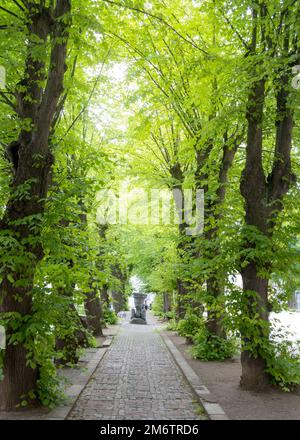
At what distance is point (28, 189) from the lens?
22.5 feet

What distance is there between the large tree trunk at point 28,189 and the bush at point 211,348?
7.21 metres

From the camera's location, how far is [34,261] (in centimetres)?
666

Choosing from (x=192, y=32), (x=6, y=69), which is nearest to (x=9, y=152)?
(x=6, y=69)

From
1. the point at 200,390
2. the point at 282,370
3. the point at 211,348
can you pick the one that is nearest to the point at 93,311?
the point at 211,348

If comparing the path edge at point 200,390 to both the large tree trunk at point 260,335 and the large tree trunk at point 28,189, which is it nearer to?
the large tree trunk at point 260,335

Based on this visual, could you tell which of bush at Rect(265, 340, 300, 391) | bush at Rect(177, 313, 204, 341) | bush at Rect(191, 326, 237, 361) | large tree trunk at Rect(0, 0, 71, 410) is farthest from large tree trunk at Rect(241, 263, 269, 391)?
bush at Rect(177, 313, 204, 341)

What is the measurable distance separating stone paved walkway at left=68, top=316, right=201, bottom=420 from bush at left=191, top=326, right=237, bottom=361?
0.96 metres

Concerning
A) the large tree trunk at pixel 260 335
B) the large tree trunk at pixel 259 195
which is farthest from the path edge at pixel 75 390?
the large tree trunk at pixel 259 195

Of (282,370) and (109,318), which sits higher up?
(282,370)

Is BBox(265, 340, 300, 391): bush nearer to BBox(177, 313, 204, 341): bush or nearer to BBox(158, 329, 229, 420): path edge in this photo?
BBox(158, 329, 229, 420): path edge

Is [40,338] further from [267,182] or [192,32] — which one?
[192,32]

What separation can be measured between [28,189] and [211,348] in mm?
8651

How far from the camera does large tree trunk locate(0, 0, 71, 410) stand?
6.62 m

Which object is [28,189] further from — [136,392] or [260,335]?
[260,335]
